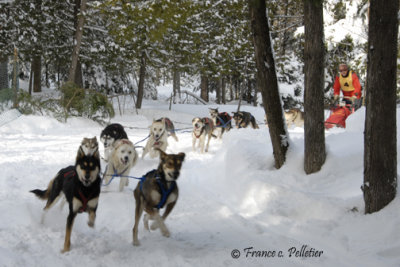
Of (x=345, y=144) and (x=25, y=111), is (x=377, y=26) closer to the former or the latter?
(x=345, y=144)

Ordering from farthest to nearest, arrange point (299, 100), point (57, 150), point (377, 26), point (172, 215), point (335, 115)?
point (299, 100), point (335, 115), point (57, 150), point (172, 215), point (377, 26)

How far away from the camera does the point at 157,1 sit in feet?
19.0

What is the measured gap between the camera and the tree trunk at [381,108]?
3605 millimetres

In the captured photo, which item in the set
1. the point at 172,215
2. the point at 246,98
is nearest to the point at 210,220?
the point at 172,215

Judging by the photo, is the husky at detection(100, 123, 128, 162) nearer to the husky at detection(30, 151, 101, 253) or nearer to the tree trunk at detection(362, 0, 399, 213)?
the husky at detection(30, 151, 101, 253)

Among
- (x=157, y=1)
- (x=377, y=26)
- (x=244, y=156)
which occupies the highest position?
(x=157, y=1)

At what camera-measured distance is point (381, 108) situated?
3689 mm

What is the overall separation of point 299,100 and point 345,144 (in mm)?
15683

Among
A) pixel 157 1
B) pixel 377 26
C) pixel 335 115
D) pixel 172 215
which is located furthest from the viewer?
pixel 335 115

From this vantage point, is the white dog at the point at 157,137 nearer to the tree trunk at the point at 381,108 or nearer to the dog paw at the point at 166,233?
the dog paw at the point at 166,233

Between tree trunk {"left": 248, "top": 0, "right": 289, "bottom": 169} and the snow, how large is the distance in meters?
0.25

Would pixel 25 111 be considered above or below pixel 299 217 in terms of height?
above

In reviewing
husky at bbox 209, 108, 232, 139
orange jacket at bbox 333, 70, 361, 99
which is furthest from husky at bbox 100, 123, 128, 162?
orange jacket at bbox 333, 70, 361, 99

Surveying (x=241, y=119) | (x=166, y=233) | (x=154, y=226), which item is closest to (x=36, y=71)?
(x=241, y=119)
